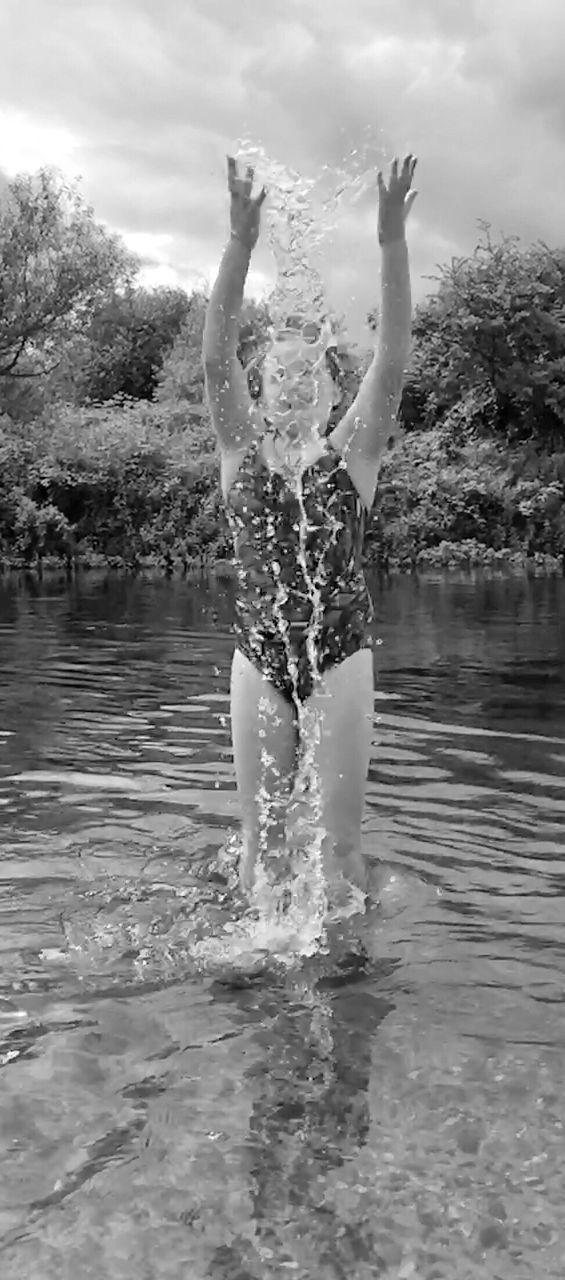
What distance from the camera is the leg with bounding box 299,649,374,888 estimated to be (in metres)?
3.98

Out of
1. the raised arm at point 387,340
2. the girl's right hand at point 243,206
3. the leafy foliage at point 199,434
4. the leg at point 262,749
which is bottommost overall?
the leg at point 262,749

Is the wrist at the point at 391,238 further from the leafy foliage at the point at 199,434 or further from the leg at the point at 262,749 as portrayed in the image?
the leafy foliage at the point at 199,434

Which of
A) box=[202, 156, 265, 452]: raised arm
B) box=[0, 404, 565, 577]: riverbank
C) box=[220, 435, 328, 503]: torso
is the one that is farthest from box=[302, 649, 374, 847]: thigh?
box=[0, 404, 565, 577]: riverbank

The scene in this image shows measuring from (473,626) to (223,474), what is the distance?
42.7 ft

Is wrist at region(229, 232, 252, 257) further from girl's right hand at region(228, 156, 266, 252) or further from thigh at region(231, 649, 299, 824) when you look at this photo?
thigh at region(231, 649, 299, 824)

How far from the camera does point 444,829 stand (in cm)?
590

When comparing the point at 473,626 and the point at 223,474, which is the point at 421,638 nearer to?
the point at 473,626

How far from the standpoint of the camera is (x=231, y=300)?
3.92m

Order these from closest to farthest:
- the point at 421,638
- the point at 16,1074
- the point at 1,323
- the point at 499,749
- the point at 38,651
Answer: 1. the point at 16,1074
2. the point at 499,749
3. the point at 38,651
4. the point at 421,638
5. the point at 1,323

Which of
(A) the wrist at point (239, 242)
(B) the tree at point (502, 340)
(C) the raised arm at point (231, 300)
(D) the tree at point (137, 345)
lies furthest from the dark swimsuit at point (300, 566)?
(D) the tree at point (137, 345)

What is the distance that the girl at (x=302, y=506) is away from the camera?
392 centimetres

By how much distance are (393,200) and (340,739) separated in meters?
1.79

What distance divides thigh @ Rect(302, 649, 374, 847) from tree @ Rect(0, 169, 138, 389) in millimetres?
30121

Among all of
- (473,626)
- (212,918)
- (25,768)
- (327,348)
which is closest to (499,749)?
(25,768)
